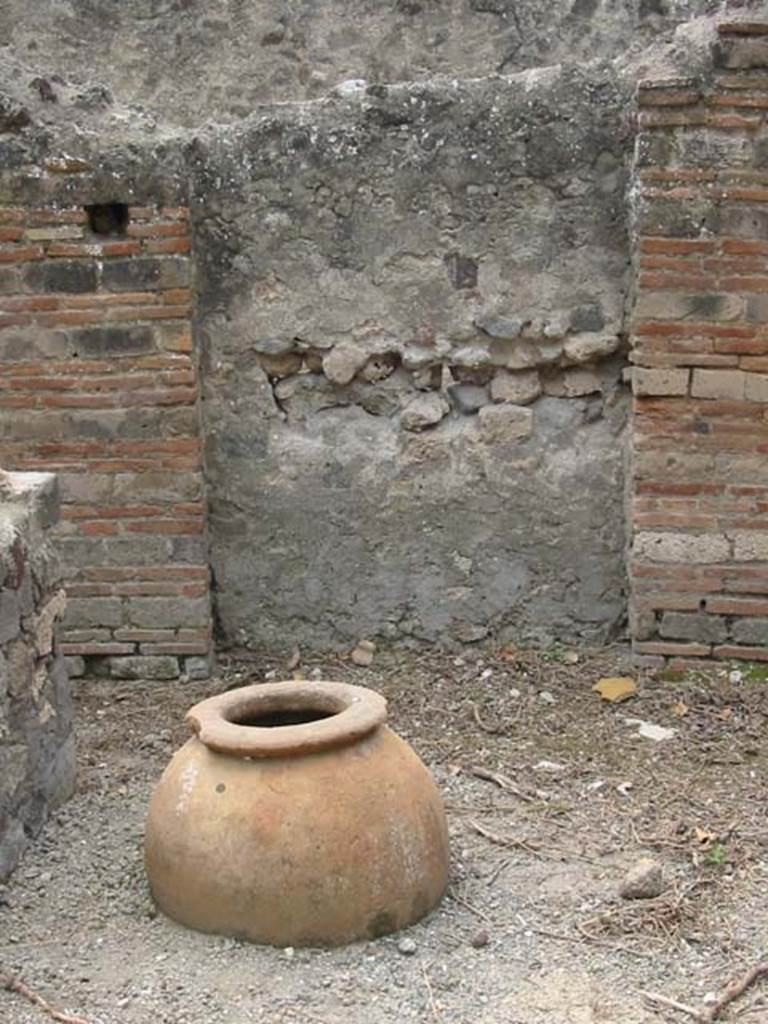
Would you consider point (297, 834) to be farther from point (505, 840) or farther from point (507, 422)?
point (507, 422)

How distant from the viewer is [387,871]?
3412 mm

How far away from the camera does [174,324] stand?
17.1ft

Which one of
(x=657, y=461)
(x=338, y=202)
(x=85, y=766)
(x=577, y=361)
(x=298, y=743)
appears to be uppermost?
(x=338, y=202)

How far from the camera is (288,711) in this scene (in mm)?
3902

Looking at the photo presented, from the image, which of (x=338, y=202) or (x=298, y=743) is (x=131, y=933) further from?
(x=338, y=202)

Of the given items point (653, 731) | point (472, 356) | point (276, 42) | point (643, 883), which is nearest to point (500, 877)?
point (643, 883)

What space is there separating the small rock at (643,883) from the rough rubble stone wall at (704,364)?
1692 mm

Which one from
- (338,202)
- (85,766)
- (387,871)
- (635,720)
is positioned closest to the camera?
(387,871)

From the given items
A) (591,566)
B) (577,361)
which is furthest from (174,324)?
(591,566)

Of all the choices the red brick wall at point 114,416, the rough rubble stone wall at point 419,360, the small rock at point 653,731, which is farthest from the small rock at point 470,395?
the small rock at point 653,731

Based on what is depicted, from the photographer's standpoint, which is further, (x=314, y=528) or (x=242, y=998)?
(x=314, y=528)

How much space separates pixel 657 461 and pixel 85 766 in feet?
7.69

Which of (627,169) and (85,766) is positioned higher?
(627,169)

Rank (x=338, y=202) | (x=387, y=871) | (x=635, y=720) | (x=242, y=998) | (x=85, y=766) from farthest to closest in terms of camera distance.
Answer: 1. (x=338, y=202)
2. (x=635, y=720)
3. (x=85, y=766)
4. (x=387, y=871)
5. (x=242, y=998)
